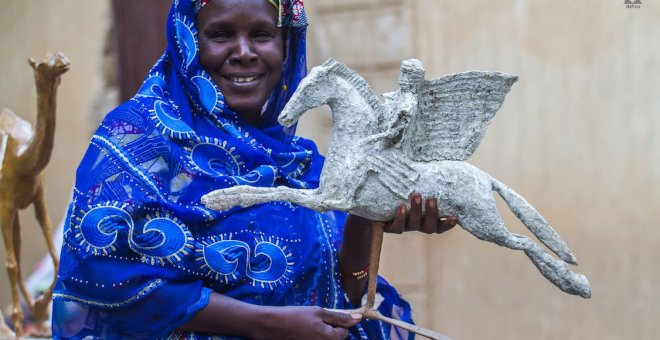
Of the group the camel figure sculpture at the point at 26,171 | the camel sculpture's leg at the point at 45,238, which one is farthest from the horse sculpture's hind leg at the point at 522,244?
the camel sculpture's leg at the point at 45,238

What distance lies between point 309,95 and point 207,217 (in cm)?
41

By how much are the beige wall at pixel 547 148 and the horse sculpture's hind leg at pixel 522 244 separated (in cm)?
227

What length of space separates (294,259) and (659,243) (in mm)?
2494

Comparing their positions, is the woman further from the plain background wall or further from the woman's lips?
the plain background wall

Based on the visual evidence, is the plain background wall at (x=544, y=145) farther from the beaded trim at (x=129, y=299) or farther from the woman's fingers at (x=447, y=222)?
the beaded trim at (x=129, y=299)

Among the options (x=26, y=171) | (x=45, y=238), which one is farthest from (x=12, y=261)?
(x=26, y=171)

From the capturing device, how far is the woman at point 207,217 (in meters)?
2.26

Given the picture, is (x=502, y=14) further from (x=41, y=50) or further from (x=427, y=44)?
(x=41, y=50)

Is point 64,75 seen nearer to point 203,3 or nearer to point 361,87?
point 203,3

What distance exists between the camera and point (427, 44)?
5000 millimetres

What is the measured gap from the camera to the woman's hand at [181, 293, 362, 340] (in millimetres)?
2260

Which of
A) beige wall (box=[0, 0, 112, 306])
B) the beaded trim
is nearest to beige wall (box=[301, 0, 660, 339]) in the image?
beige wall (box=[0, 0, 112, 306])

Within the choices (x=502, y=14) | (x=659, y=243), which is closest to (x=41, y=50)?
(x=502, y=14)

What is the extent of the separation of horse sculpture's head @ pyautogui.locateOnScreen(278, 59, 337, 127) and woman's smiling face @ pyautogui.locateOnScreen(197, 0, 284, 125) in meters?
0.29
